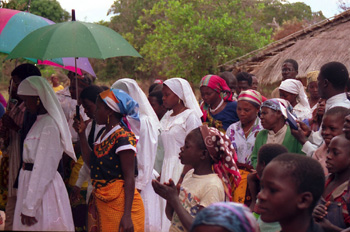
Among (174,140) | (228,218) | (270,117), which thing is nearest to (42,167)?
(174,140)

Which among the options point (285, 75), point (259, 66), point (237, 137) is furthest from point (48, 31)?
point (259, 66)

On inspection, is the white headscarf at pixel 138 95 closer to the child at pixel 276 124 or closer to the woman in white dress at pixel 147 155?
the woman in white dress at pixel 147 155

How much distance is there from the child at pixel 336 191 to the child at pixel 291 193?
544 millimetres

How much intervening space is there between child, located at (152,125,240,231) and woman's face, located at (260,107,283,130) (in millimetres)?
1032

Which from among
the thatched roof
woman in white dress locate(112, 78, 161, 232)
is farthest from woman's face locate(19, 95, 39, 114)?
the thatched roof

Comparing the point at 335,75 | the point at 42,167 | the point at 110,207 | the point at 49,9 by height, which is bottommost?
the point at 110,207

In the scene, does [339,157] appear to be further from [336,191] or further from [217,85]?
[217,85]

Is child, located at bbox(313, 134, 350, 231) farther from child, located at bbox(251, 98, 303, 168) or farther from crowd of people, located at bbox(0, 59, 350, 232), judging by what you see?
child, located at bbox(251, 98, 303, 168)

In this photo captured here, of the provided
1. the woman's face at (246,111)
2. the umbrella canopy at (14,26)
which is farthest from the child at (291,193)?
the umbrella canopy at (14,26)

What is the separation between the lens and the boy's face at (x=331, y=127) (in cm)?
442

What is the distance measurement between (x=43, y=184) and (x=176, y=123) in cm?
196

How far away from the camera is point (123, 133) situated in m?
4.80

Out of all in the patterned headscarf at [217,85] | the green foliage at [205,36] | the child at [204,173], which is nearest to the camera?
the child at [204,173]

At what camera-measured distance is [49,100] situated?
16.8ft
